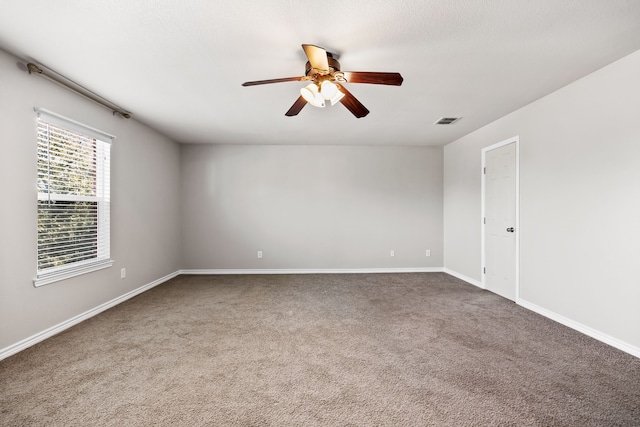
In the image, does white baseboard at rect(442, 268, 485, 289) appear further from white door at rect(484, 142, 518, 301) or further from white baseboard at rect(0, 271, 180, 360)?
white baseboard at rect(0, 271, 180, 360)

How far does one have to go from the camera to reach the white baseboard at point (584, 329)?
2.37 metres

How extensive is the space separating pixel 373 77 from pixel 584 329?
307 centimetres

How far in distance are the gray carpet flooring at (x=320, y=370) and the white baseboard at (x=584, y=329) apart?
9cm

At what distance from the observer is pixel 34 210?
2553 millimetres

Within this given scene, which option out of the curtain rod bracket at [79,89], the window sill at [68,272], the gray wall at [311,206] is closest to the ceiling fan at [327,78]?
the curtain rod bracket at [79,89]

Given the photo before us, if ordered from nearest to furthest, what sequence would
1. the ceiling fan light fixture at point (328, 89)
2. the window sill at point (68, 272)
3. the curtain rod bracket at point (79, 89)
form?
the ceiling fan light fixture at point (328, 89) → the curtain rod bracket at point (79, 89) → the window sill at point (68, 272)

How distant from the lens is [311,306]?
141 inches

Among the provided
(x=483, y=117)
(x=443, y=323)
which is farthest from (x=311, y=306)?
(x=483, y=117)

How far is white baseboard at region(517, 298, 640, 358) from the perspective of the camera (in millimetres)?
2368

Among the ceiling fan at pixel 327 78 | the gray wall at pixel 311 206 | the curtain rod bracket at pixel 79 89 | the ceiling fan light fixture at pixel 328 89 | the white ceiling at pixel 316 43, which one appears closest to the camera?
the white ceiling at pixel 316 43

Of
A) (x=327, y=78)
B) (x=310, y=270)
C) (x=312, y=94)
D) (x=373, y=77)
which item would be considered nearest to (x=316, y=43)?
(x=327, y=78)

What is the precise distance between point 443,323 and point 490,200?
83.8 inches

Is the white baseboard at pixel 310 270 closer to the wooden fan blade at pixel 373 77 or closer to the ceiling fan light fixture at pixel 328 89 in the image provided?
the ceiling fan light fixture at pixel 328 89

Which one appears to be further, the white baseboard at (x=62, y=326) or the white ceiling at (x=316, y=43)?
the white baseboard at (x=62, y=326)
